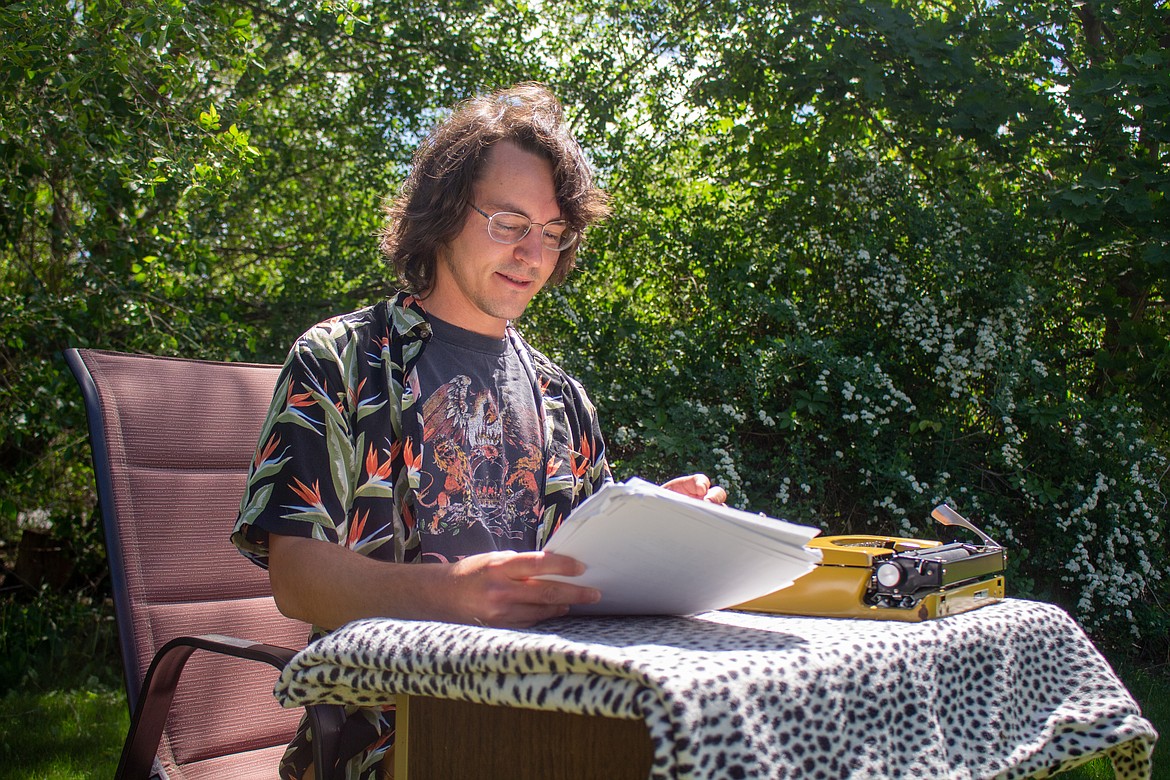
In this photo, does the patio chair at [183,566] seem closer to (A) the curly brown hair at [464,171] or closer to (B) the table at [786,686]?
(A) the curly brown hair at [464,171]

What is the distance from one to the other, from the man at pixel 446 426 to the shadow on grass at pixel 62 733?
229cm

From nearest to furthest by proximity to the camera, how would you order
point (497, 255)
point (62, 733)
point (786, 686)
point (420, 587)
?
point (786, 686) < point (420, 587) < point (497, 255) < point (62, 733)

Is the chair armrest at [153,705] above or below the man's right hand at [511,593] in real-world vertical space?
below

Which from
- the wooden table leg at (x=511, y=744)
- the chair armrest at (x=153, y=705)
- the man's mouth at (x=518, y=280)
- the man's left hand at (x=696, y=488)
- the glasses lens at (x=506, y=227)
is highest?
the glasses lens at (x=506, y=227)

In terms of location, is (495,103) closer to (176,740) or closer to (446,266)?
(446,266)

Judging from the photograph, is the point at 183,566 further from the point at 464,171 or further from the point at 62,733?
the point at 62,733

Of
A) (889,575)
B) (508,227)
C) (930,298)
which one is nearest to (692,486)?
(889,575)

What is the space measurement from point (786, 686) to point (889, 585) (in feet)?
1.28

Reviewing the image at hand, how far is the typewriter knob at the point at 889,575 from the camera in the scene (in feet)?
4.05

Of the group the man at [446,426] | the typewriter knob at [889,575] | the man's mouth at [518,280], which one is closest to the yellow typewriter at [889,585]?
the typewriter knob at [889,575]

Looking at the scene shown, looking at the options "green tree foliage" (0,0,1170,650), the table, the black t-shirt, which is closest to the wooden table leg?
the table

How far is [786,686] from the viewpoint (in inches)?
35.6

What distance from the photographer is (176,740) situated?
1842 mm

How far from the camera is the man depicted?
1.28 m
